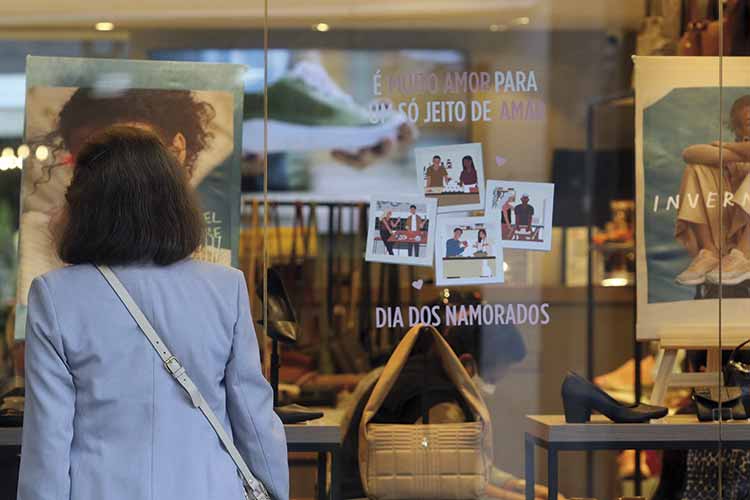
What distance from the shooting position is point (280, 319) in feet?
A: 13.8

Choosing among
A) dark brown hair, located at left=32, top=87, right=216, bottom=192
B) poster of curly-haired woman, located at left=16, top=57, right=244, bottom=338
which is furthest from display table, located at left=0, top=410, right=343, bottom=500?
dark brown hair, located at left=32, top=87, right=216, bottom=192

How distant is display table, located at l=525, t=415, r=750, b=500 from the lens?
4035mm

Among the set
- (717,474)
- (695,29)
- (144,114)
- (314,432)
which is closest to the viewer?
(314,432)

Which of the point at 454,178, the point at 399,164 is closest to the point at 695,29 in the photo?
the point at 454,178

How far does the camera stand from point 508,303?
4.23 m

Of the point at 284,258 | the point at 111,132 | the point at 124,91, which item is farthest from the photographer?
the point at 284,258

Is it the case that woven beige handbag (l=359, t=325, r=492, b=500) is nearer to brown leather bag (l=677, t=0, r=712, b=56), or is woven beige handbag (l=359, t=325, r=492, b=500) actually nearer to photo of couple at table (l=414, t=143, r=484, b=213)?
photo of couple at table (l=414, t=143, r=484, b=213)

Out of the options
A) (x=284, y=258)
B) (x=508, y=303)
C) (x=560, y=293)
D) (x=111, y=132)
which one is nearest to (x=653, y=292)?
(x=508, y=303)

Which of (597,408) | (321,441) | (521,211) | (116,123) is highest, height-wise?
(116,123)

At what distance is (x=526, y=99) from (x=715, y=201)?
2.36 feet

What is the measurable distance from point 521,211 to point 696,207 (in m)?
0.60

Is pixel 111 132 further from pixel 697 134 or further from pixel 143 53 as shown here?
pixel 697 134

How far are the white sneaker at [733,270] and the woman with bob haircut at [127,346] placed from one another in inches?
77.9

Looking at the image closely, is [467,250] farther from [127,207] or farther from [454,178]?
[127,207]
